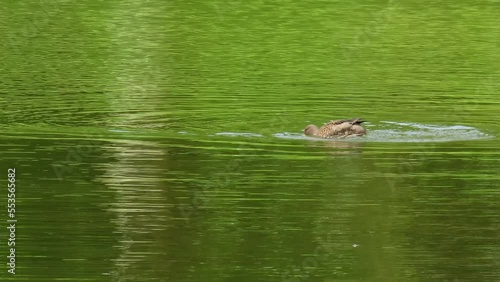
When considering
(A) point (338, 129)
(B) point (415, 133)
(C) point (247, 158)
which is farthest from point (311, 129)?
(C) point (247, 158)

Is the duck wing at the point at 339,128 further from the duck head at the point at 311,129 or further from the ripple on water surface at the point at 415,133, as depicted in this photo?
the ripple on water surface at the point at 415,133

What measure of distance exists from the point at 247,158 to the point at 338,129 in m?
2.18

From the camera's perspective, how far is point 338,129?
76.5 feet

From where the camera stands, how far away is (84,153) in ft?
72.6

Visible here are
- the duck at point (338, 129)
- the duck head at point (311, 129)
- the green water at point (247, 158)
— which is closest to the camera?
the green water at point (247, 158)

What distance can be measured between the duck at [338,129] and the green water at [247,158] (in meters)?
0.16

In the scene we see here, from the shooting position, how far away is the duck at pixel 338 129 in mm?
23125

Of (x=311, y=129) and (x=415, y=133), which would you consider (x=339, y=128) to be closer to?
(x=311, y=129)

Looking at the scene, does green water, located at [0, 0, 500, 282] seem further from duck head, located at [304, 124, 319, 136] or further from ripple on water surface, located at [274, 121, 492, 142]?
duck head, located at [304, 124, 319, 136]

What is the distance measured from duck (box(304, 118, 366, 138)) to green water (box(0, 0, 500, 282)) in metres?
0.16

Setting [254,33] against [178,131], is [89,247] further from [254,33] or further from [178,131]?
[254,33]

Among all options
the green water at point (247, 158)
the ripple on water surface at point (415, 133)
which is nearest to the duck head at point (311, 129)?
the ripple on water surface at point (415, 133)

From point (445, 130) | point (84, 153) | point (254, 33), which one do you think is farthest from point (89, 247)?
point (254, 33)

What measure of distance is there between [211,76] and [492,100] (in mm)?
6301
